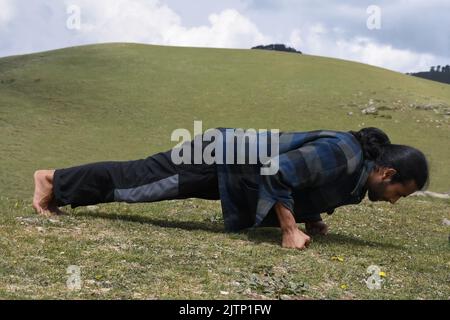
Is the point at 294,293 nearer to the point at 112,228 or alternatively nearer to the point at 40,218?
the point at 112,228

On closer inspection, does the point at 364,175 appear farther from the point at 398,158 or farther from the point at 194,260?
the point at 194,260

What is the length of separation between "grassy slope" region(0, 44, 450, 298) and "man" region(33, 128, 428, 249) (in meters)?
Answer: 0.33

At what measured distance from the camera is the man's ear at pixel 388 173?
667 centimetres

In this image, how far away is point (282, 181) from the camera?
6.55 m

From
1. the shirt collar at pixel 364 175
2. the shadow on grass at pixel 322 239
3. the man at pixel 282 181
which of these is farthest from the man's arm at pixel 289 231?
the shirt collar at pixel 364 175

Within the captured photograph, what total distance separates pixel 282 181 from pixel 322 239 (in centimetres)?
135

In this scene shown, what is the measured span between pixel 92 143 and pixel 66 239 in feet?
83.7

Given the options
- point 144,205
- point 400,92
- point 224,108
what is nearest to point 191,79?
point 224,108

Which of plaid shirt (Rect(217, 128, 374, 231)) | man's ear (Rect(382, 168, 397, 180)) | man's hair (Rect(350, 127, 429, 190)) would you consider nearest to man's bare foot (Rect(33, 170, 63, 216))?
plaid shirt (Rect(217, 128, 374, 231))

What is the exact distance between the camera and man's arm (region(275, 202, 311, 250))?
659 cm

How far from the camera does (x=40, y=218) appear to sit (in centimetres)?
734

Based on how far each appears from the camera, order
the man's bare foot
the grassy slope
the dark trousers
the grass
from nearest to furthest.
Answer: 1. the grass
2. the grassy slope
3. the dark trousers
4. the man's bare foot

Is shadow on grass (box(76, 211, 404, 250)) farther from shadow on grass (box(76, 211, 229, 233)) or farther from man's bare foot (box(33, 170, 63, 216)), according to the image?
man's bare foot (box(33, 170, 63, 216))

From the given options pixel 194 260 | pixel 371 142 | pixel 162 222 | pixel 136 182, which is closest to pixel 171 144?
pixel 162 222
